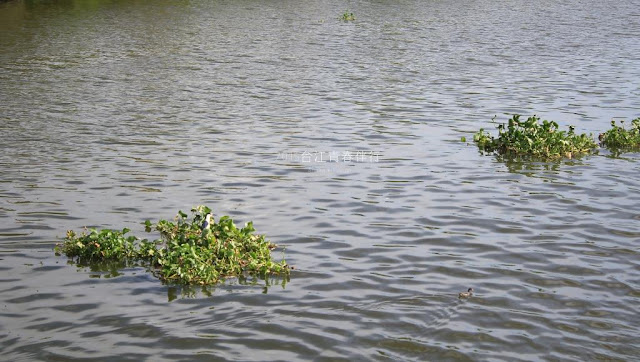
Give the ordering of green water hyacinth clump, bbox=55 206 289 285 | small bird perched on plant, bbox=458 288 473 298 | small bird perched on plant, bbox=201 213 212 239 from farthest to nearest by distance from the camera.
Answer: small bird perched on plant, bbox=201 213 212 239, green water hyacinth clump, bbox=55 206 289 285, small bird perched on plant, bbox=458 288 473 298

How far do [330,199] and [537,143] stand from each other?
5.32 m

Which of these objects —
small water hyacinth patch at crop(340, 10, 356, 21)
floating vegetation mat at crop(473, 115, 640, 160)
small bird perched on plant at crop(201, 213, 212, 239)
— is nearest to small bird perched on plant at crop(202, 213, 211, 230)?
small bird perched on plant at crop(201, 213, 212, 239)

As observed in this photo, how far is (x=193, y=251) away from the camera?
38.0 feet

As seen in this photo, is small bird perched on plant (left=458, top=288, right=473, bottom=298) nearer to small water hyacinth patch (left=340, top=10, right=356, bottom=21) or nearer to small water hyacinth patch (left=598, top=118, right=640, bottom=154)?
small water hyacinth patch (left=598, top=118, right=640, bottom=154)

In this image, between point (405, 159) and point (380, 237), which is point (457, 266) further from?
point (405, 159)

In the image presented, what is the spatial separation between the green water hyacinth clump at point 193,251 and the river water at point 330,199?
244 millimetres

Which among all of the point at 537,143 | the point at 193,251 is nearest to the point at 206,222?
the point at 193,251

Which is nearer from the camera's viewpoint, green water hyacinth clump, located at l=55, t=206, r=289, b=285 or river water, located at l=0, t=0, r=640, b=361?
river water, located at l=0, t=0, r=640, b=361

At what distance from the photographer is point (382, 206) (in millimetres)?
15164

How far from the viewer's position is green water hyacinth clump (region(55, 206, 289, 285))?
11531 mm

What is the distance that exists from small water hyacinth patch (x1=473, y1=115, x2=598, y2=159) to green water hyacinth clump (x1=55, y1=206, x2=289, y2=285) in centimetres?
771

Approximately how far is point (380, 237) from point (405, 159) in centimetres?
516

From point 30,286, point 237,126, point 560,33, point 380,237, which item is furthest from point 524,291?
point 560,33

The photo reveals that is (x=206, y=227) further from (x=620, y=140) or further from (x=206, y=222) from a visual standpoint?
(x=620, y=140)
